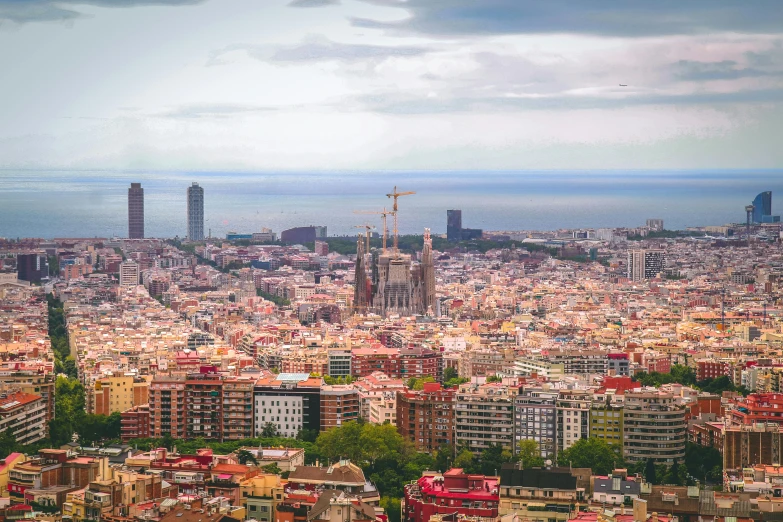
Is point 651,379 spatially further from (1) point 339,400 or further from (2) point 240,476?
(2) point 240,476

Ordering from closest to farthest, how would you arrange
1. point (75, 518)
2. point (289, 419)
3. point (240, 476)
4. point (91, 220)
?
1. point (75, 518)
2. point (240, 476)
3. point (289, 419)
4. point (91, 220)

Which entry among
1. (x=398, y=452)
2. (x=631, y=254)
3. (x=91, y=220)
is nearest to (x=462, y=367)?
(x=398, y=452)

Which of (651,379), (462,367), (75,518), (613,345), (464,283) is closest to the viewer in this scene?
(75,518)

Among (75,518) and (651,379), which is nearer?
(75,518)

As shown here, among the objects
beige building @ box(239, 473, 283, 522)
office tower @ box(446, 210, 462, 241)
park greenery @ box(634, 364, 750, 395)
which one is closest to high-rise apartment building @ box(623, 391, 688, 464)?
park greenery @ box(634, 364, 750, 395)

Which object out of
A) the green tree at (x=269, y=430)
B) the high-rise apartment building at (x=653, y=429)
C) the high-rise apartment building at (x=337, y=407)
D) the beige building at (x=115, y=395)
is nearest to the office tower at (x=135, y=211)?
the beige building at (x=115, y=395)

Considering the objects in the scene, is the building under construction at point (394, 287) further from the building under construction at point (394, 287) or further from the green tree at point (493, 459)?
the green tree at point (493, 459)
